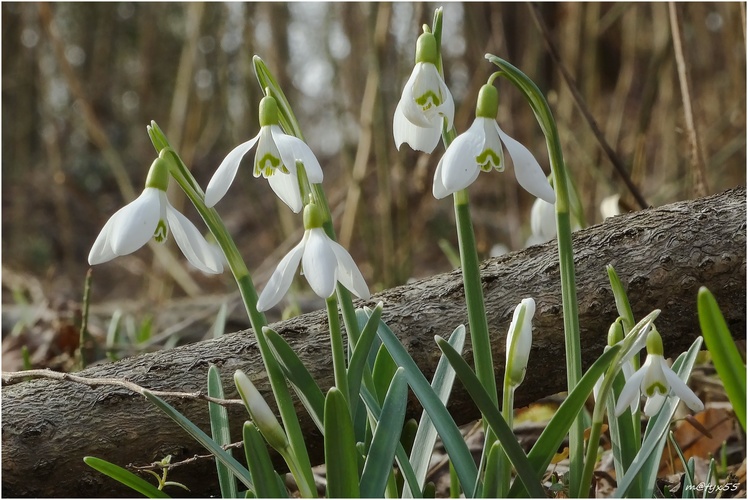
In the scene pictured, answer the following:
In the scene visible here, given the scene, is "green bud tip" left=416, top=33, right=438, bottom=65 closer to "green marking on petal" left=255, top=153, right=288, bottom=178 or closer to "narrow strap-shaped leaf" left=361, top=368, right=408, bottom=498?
"green marking on petal" left=255, top=153, right=288, bottom=178

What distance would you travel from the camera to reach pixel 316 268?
83 centimetres

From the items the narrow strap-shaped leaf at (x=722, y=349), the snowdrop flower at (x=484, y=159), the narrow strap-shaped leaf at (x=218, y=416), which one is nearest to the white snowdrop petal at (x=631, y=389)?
the narrow strap-shaped leaf at (x=722, y=349)

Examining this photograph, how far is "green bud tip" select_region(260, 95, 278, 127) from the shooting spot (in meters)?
0.90

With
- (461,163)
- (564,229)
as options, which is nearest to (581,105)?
(564,229)

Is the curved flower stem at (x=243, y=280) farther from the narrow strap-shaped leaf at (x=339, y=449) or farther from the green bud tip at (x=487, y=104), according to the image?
the green bud tip at (x=487, y=104)

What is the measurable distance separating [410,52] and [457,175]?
8.58ft

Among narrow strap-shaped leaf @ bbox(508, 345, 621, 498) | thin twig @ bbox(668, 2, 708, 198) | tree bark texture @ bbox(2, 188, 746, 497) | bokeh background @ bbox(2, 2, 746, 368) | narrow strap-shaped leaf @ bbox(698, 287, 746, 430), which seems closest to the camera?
narrow strap-shaped leaf @ bbox(698, 287, 746, 430)

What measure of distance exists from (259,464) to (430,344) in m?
0.53

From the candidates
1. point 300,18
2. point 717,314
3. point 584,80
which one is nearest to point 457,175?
point 717,314

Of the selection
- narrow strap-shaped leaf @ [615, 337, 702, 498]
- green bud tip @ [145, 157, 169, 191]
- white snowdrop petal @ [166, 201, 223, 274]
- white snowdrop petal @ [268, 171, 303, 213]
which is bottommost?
narrow strap-shaped leaf @ [615, 337, 702, 498]

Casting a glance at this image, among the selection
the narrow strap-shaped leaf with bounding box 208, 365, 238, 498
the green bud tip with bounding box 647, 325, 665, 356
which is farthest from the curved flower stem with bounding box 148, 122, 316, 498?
the green bud tip with bounding box 647, 325, 665, 356

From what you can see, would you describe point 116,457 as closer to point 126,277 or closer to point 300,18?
point 300,18

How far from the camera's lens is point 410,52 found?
3326mm

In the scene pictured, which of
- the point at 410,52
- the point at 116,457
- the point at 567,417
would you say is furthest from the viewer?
the point at 410,52
